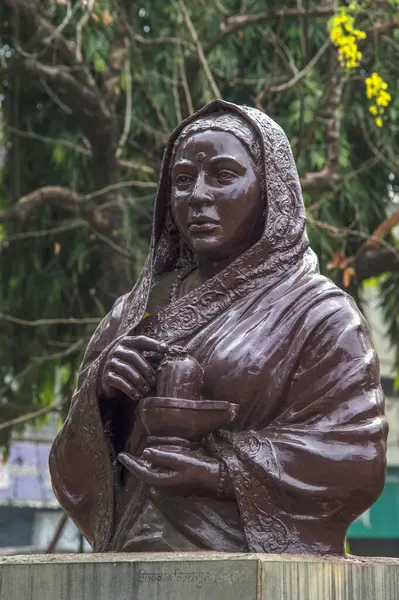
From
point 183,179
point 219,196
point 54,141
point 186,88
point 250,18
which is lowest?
point 219,196

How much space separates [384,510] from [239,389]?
1453cm

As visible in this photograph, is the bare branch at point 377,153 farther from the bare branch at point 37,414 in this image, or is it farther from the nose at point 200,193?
the nose at point 200,193

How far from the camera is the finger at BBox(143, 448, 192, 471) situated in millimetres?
4152

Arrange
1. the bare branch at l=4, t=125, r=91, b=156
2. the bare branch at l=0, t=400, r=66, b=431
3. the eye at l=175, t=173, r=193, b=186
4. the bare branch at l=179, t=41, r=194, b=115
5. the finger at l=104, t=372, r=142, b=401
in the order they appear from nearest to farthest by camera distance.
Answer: the finger at l=104, t=372, r=142, b=401 → the eye at l=175, t=173, r=193, b=186 → the bare branch at l=0, t=400, r=66, b=431 → the bare branch at l=179, t=41, r=194, b=115 → the bare branch at l=4, t=125, r=91, b=156

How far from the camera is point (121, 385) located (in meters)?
4.38

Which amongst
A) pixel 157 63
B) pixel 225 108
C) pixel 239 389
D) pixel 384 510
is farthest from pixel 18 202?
pixel 384 510

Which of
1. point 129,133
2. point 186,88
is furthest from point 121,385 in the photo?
point 129,133

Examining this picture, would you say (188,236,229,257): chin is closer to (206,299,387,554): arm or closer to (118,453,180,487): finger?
(206,299,387,554): arm

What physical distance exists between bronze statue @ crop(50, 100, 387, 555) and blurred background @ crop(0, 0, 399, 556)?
4730mm

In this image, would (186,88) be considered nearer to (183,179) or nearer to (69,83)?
(69,83)

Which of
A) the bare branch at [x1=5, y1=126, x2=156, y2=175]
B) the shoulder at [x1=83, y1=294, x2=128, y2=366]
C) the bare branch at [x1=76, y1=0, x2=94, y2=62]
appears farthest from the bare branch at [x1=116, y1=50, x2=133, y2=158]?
the shoulder at [x1=83, y1=294, x2=128, y2=366]

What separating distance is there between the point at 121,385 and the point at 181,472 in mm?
394

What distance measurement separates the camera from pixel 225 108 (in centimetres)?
482

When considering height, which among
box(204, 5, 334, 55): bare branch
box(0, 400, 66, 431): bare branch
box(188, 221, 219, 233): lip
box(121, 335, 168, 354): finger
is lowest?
box(121, 335, 168, 354): finger
